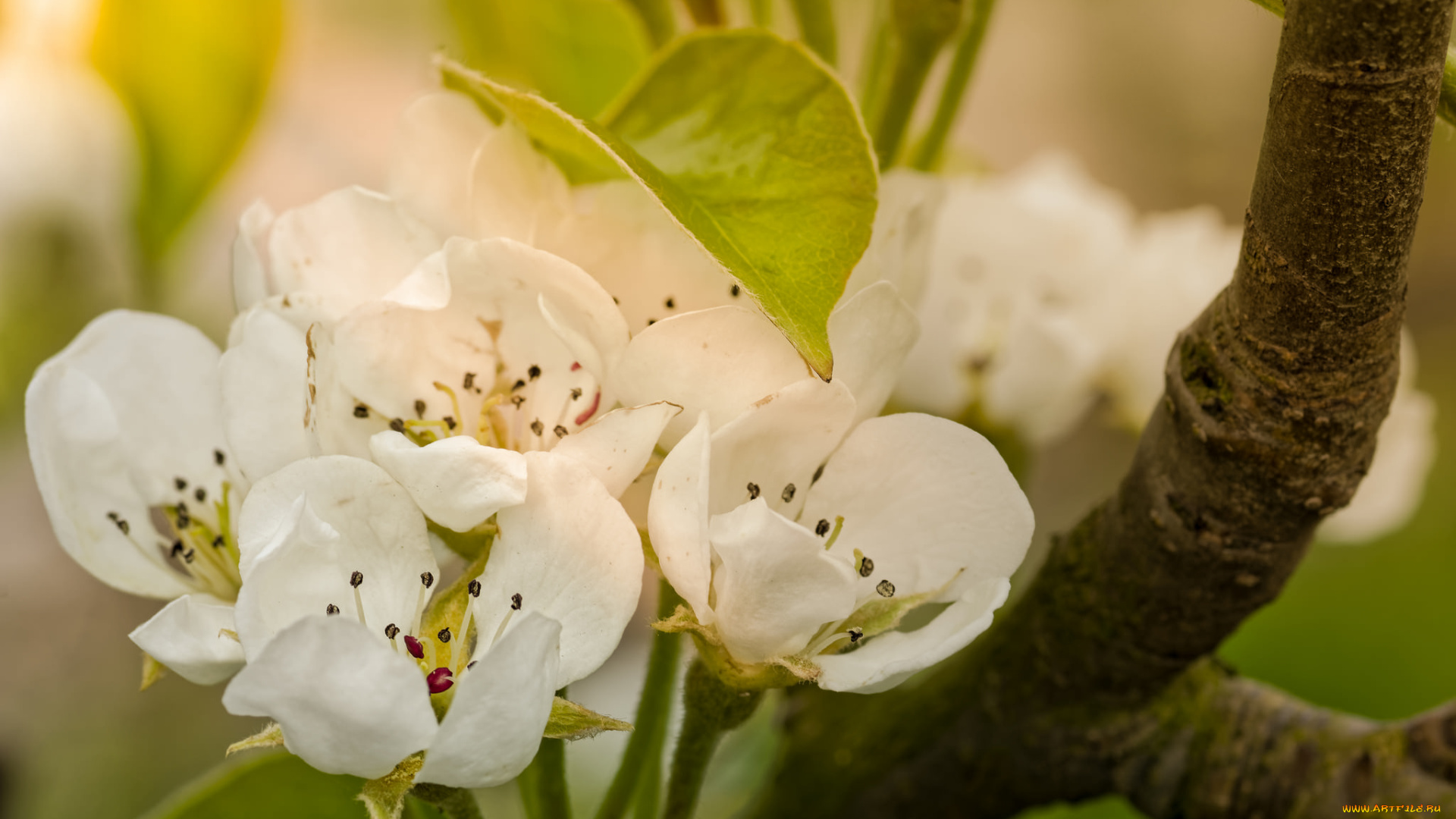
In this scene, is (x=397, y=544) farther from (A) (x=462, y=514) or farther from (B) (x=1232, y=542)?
(B) (x=1232, y=542)

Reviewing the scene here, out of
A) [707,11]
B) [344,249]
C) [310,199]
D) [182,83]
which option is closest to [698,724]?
[344,249]

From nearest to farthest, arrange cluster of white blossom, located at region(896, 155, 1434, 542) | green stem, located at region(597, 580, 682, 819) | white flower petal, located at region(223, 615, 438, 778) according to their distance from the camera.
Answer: white flower petal, located at region(223, 615, 438, 778)
green stem, located at region(597, 580, 682, 819)
cluster of white blossom, located at region(896, 155, 1434, 542)

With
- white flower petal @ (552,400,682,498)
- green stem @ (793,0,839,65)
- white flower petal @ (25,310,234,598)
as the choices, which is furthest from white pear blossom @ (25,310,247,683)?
Result: green stem @ (793,0,839,65)

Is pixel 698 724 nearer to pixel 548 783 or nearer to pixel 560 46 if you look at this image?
pixel 548 783

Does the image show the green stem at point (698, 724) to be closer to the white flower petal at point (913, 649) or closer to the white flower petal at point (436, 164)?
the white flower petal at point (913, 649)

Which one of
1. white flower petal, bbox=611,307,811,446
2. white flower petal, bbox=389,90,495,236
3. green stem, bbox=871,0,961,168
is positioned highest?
green stem, bbox=871,0,961,168

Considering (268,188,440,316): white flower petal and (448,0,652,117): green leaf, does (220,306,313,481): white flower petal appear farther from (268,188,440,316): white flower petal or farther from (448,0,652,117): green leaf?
(448,0,652,117): green leaf

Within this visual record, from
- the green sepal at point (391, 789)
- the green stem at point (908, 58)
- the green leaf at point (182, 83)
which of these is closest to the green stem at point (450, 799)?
the green sepal at point (391, 789)
